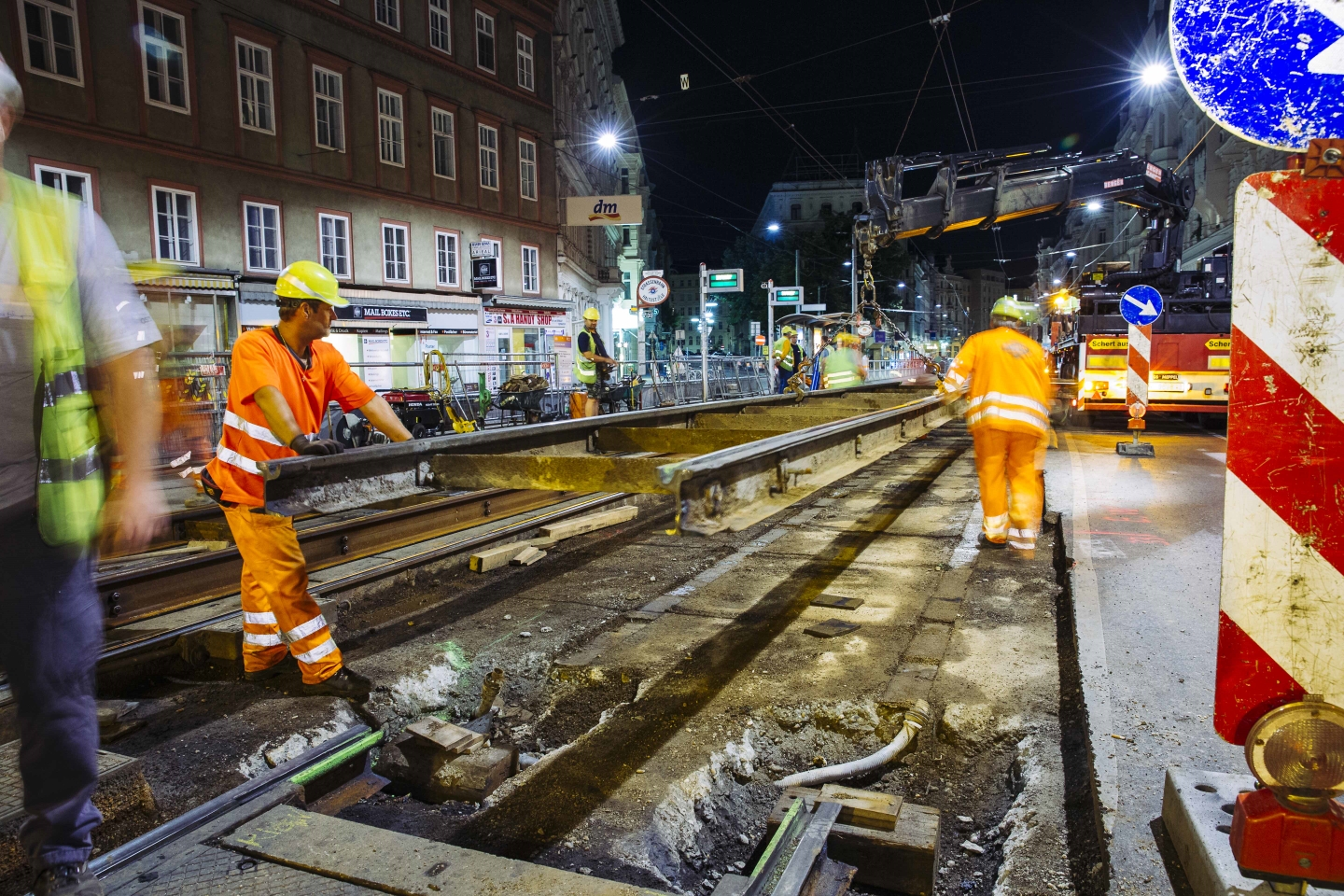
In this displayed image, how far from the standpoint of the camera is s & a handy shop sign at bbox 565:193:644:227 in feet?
83.5

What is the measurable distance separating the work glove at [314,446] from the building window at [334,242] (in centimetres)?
2063

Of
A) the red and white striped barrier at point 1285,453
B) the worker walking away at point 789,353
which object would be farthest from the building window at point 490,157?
the red and white striped barrier at point 1285,453

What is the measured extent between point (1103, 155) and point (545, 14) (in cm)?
2345

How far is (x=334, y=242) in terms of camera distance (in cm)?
2244

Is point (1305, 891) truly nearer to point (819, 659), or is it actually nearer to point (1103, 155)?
point (819, 659)

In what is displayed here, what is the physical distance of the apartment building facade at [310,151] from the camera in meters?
17.1

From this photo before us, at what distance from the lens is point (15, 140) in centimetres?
1573

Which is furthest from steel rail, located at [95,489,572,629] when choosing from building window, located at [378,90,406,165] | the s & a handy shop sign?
building window, located at [378,90,406,165]

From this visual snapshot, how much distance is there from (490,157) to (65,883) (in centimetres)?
2784

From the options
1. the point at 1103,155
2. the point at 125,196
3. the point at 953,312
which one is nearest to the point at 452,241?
the point at 125,196

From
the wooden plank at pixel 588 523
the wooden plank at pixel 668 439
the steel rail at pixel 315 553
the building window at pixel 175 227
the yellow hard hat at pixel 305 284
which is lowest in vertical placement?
the wooden plank at pixel 588 523

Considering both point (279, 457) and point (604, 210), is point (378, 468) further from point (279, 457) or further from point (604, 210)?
point (604, 210)

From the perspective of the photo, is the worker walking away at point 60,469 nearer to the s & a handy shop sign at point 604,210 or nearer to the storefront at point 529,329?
the storefront at point 529,329

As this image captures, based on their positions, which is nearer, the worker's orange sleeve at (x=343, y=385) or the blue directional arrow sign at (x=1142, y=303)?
the worker's orange sleeve at (x=343, y=385)
